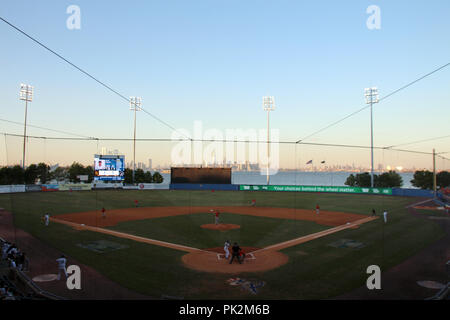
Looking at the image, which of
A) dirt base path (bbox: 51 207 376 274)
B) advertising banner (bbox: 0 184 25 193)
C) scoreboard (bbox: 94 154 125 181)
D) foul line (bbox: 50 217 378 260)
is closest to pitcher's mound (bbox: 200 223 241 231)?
dirt base path (bbox: 51 207 376 274)

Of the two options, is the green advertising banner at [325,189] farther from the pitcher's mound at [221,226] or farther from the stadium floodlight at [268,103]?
the pitcher's mound at [221,226]

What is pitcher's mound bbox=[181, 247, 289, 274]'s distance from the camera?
582 inches

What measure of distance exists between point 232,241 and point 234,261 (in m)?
5.20

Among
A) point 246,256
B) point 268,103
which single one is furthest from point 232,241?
point 268,103

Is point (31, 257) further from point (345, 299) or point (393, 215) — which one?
point (393, 215)

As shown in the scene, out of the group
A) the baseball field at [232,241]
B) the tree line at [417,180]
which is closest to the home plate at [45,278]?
the baseball field at [232,241]

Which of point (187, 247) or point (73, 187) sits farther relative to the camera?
point (73, 187)

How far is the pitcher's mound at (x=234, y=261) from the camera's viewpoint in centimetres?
1478

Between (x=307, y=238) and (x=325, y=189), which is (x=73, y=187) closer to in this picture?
(x=325, y=189)

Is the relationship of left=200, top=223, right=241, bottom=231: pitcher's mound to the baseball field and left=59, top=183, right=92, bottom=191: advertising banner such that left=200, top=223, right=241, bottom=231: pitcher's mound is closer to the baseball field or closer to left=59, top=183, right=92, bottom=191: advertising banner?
the baseball field

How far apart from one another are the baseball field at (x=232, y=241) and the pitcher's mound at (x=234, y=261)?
0.17 feet

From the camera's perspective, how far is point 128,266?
14914 mm

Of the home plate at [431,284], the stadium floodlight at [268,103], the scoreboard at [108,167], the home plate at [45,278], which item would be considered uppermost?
the stadium floodlight at [268,103]

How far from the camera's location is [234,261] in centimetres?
1617
